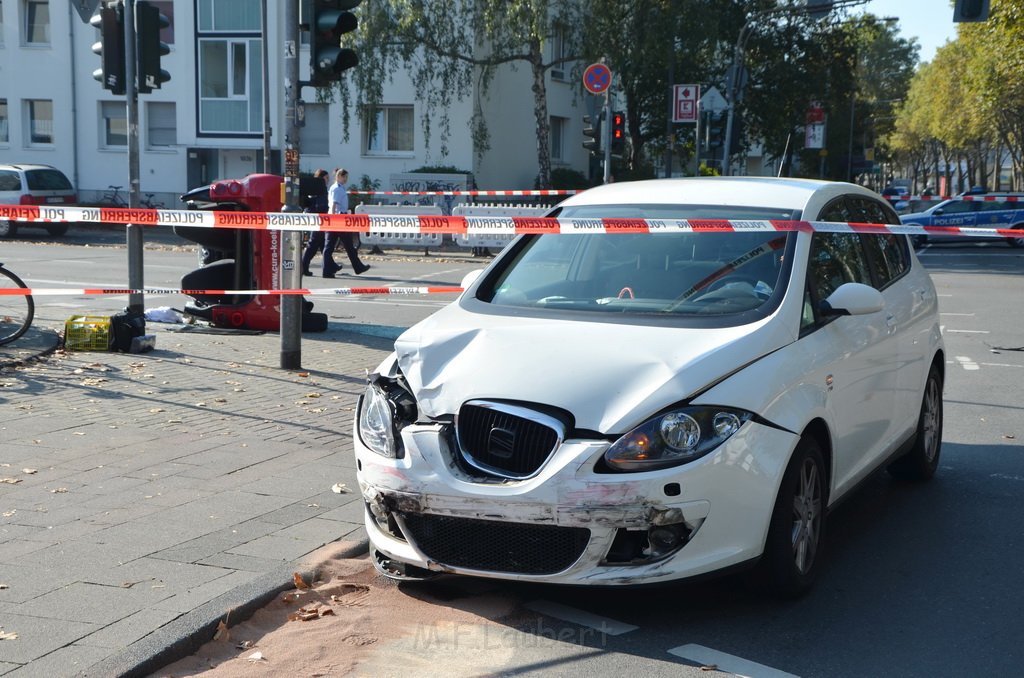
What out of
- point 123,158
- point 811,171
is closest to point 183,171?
point 123,158

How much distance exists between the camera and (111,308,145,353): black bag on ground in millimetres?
10492

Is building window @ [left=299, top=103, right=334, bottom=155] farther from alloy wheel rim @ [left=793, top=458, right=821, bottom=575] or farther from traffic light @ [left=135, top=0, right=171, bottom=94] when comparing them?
alloy wheel rim @ [left=793, top=458, right=821, bottom=575]

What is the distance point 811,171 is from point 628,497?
60.2 meters

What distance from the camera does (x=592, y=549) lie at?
4297mm

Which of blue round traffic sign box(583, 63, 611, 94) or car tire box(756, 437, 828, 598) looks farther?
Answer: blue round traffic sign box(583, 63, 611, 94)

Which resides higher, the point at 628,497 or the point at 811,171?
the point at 811,171

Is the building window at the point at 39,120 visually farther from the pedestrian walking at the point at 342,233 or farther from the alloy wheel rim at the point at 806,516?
the alloy wheel rim at the point at 806,516

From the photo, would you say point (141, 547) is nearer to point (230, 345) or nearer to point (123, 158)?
point (230, 345)

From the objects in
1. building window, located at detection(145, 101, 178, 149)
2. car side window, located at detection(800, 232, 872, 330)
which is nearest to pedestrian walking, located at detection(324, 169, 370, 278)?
car side window, located at detection(800, 232, 872, 330)

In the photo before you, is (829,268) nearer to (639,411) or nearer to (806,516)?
(806,516)

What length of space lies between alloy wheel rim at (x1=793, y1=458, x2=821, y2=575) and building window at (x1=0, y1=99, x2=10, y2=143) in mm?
41471

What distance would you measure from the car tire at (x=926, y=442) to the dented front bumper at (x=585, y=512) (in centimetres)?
245

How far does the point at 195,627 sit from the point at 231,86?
117 feet

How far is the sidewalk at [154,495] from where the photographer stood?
432cm
